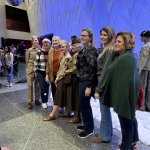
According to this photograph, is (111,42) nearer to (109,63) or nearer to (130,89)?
(109,63)

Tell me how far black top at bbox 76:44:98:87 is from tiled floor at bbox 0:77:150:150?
2.62 ft

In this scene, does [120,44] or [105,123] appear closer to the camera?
[120,44]

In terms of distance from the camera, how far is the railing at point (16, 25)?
12020 mm

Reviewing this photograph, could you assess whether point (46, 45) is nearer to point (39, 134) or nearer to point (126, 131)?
point (39, 134)

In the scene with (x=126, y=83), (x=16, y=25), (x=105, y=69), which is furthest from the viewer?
(x=16, y=25)

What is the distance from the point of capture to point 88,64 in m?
1.60

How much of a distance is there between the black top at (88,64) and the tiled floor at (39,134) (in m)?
0.80

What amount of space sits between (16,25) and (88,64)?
1328 cm

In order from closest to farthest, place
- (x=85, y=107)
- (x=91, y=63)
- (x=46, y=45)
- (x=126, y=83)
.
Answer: (x=126, y=83) → (x=91, y=63) → (x=85, y=107) → (x=46, y=45)

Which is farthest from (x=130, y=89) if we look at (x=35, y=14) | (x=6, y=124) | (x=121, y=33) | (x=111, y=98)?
(x=35, y=14)

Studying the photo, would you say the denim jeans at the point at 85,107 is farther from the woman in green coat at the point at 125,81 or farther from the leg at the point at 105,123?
the woman in green coat at the point at 125,81

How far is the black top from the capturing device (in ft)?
5.13

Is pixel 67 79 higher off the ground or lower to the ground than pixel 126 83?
lower

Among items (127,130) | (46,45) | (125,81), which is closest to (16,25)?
(46,45)
